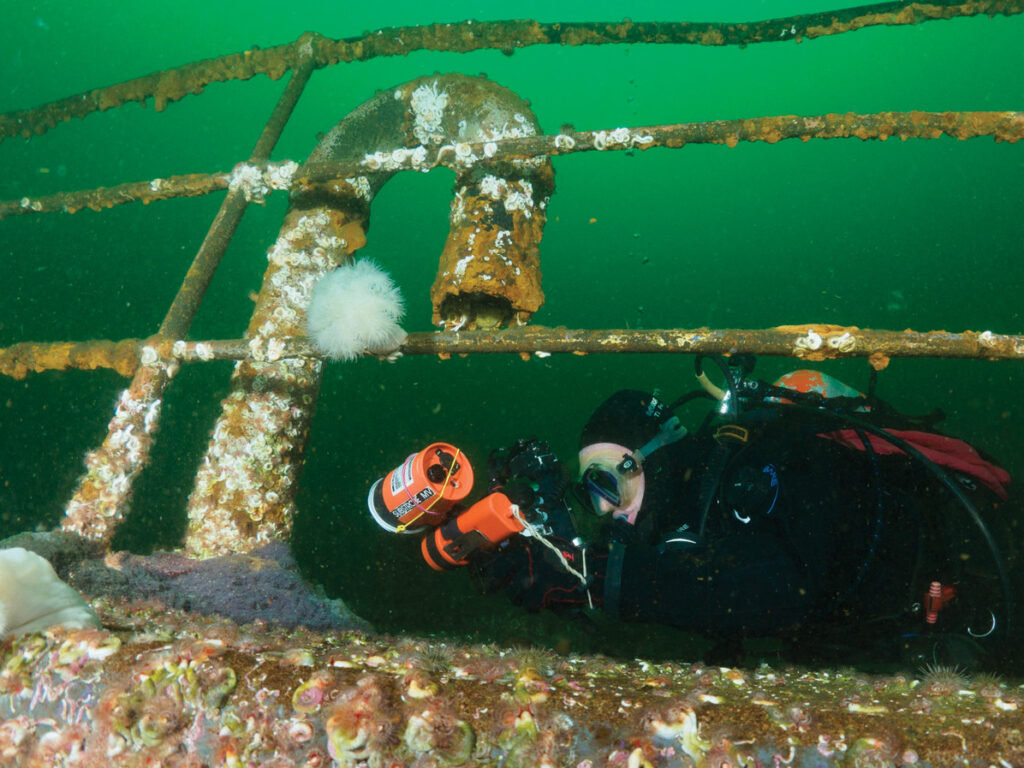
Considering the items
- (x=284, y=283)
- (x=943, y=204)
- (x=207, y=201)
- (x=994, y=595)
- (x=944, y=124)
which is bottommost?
(x=994, y=595)

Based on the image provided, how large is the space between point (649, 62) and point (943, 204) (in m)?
36.0

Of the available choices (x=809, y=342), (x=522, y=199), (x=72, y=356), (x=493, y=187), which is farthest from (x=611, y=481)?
(x=72, y=356)

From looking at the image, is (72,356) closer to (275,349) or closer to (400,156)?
(275,349)

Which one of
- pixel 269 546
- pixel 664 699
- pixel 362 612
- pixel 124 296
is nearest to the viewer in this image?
pixel 664 699

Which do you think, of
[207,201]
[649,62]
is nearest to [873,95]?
[649,62]

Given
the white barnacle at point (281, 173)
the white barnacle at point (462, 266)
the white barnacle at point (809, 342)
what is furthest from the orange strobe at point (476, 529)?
the white barnacle at point (281, 173)

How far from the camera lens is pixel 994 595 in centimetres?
239

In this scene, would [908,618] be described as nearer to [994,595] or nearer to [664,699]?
[994,595]

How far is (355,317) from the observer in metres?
2.30

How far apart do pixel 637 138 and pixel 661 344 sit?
3.72ft

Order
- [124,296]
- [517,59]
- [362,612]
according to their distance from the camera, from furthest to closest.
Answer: [517,59] → [124,296] → [362,612]

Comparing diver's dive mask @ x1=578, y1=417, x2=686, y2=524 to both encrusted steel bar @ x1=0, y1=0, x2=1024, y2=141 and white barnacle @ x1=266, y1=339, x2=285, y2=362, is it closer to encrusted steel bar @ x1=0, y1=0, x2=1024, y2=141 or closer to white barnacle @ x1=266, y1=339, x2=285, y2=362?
white barnacle @ x1=266, y1=339, x2=285, y2=362

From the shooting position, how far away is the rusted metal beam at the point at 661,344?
1.91 metres

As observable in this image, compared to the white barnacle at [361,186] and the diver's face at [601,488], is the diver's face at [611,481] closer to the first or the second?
the diver's face at [601,488]
